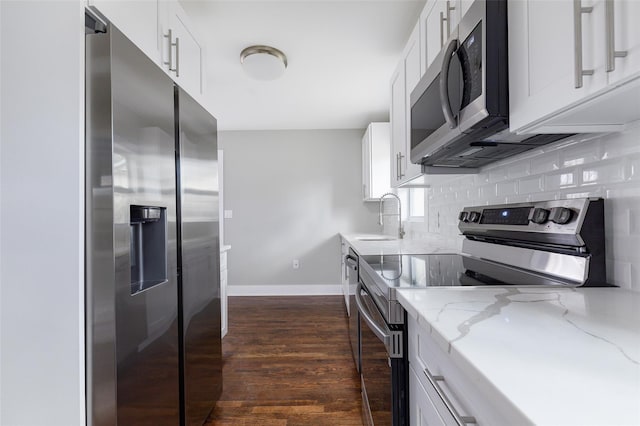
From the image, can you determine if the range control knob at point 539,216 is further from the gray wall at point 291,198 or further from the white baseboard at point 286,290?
the white baseboard at point 286,290

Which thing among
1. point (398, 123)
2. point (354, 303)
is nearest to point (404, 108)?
point (398, 123)

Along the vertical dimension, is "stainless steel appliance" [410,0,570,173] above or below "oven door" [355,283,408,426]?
above

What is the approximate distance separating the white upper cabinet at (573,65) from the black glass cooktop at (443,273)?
0.46 m

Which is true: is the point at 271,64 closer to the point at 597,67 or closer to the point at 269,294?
the point at 597,67

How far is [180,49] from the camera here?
5.01ft

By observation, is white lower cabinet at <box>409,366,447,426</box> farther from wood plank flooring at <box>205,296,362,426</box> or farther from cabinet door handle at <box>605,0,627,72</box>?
wood plank flooring at <box>205,296,362,426</box>

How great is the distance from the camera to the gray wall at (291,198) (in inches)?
170

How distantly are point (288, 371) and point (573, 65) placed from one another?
2.20 m

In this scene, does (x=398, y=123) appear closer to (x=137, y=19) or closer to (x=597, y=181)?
(x=597, y=181)

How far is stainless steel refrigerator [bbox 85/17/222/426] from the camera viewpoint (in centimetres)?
88

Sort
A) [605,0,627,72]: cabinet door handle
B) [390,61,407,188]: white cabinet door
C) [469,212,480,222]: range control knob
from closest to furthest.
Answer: [605,0,627,72]: cabinet door handle, [469,212,480,222]: range control knob, [390,61,407,188]: white cabinet door

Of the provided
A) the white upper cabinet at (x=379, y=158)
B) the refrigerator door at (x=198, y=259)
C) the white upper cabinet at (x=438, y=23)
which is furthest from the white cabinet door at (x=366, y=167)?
the refrigerator door at (x=198, y=259)

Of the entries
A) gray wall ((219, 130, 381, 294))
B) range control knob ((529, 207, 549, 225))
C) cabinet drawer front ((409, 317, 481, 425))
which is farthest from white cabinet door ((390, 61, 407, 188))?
gray wall ((219, 130, 381, 294))

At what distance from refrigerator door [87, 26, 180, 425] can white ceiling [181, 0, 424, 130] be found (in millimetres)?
1041
